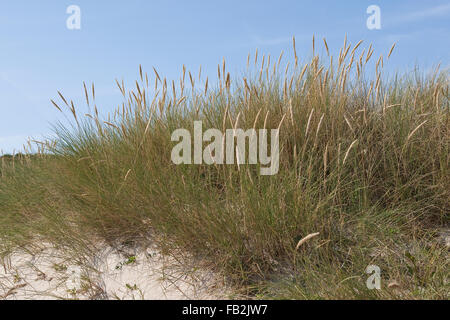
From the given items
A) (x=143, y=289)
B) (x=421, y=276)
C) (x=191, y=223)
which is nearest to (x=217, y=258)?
(x=191, y=223)

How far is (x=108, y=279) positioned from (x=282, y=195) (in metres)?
1.37

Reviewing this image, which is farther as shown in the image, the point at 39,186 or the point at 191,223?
the point at 39,186

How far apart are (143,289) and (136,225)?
0.56 meters

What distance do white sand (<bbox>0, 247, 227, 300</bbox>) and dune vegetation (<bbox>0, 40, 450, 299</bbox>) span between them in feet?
0.39

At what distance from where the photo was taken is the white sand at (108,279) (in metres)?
2.29

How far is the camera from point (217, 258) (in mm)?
2314

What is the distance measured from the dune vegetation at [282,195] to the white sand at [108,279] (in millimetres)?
120

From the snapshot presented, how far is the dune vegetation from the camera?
2174mm

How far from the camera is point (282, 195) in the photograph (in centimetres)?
230

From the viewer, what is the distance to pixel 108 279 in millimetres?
2574

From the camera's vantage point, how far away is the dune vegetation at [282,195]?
7.13 ft

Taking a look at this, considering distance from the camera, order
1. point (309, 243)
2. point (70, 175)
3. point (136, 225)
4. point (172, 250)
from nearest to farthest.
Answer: point (309, 243)
point (172, 250)
point (136, 225)
point (70, 175)

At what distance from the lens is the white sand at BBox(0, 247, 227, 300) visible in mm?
2287
